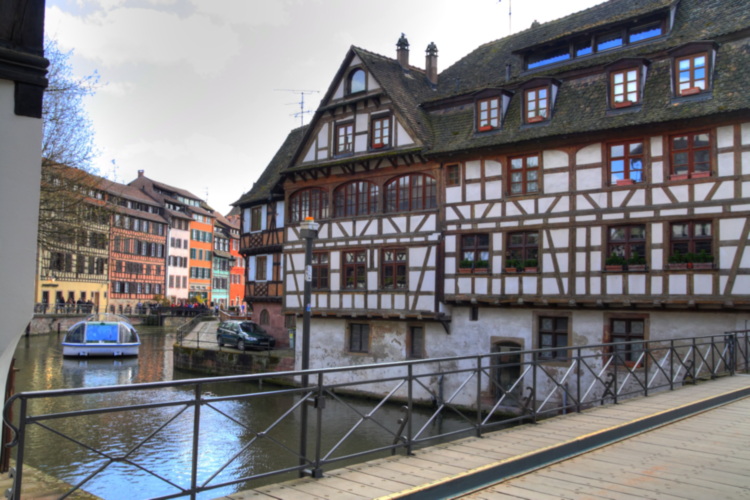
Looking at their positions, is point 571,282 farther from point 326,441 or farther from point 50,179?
point 50,179

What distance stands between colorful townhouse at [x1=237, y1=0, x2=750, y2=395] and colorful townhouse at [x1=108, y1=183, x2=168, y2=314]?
4505 centimetres

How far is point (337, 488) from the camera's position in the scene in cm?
587

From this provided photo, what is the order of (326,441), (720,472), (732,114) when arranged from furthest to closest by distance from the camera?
1. (326,441)
2. (732,114)
3. (720,472)

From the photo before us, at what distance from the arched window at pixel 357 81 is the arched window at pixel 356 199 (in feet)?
12.0

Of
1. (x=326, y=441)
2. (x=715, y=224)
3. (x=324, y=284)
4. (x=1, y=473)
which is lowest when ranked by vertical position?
(x=326, y=441)

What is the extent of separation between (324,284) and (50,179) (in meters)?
10.5

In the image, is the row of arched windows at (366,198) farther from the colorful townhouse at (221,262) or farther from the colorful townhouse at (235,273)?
the colorful townhouse at (235,273)

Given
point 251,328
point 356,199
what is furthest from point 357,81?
point 251,328

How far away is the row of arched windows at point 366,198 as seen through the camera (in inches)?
939

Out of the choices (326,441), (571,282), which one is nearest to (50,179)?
(326,441)

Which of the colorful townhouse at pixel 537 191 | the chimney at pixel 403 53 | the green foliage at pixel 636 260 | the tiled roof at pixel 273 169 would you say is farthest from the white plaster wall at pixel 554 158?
the tiled roof at pixel 273 169

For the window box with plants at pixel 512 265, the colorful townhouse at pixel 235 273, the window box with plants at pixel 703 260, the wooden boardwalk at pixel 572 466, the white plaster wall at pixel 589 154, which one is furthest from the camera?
the colorful townhouse at pixel 235 273

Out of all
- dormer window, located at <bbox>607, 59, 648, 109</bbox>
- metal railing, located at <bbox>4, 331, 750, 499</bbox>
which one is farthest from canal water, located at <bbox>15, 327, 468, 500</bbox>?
dormer window, located at <bbox>607, 59, 648, 109</bbox>

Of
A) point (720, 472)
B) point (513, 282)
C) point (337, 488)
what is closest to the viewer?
point (337, 488)
